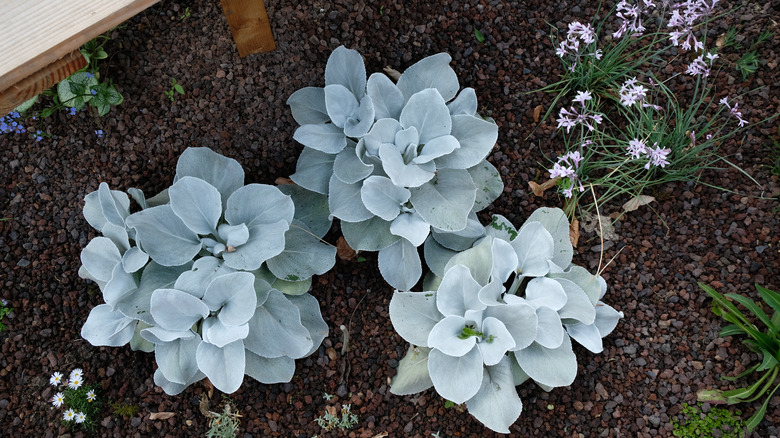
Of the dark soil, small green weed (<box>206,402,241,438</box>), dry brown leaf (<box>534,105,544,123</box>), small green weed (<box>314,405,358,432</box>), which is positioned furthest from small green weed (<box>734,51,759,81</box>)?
small green weed (<box>206,402,241,438</box>)

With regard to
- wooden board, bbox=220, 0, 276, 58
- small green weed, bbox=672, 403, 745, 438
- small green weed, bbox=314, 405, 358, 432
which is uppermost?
wooden board, bbox=220, 0, 276, 58

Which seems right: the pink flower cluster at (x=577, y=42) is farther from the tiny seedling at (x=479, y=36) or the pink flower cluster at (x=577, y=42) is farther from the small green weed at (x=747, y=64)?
the small green weed at (x=747, y=64)

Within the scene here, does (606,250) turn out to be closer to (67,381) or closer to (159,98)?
(159,98)

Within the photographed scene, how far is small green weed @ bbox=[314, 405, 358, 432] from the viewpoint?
2059 mm

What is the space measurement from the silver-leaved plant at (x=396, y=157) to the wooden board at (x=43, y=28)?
2.51ft

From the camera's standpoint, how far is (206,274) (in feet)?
5.91

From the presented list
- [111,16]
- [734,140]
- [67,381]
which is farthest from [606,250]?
[67,381]

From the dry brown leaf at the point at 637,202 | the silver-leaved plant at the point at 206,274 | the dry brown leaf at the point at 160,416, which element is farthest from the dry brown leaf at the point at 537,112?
the dry brown leaf at the point at 160,416

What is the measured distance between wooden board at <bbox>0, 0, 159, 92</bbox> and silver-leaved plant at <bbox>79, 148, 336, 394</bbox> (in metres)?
0.54

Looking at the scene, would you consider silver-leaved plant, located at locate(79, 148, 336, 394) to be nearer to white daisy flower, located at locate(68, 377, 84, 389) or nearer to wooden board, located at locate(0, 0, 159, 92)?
white daisy flower, located at locate(68, 377, 84, 389)

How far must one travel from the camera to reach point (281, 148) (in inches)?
89.9

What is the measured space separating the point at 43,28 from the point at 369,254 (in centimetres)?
135

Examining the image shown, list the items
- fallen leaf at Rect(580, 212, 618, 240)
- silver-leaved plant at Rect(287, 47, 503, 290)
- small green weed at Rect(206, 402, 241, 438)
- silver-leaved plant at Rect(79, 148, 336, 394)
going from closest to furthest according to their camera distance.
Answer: silver-leaved plant at Rect(79, 148, 336, 394) < silver-leaved plant at Rect(287, 47, 503, 290) < small green weed at Rect(206, 402, 241, 438) < fallen leaf at Rect(580, 212, 618, 240)

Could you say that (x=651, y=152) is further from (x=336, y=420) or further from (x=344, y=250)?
(x=336, y=420)
